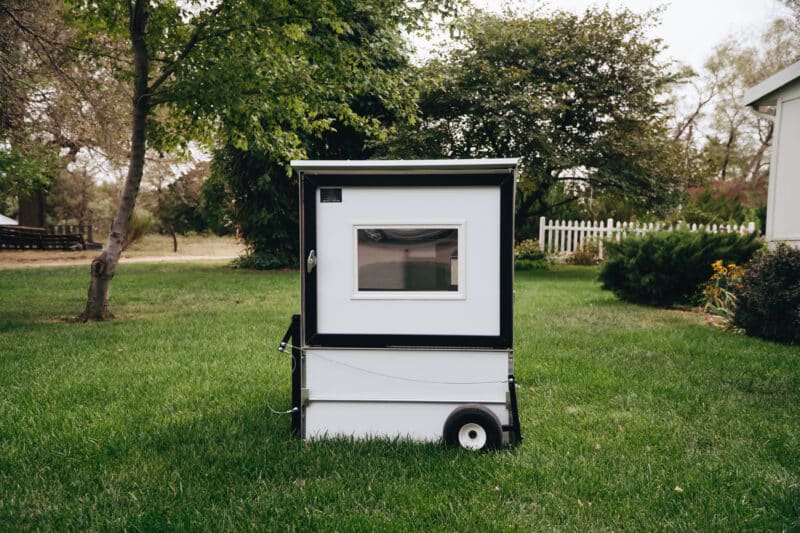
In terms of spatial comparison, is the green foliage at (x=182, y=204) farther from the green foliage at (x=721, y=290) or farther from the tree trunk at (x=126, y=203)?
the green foliage at (x=721, y=290)

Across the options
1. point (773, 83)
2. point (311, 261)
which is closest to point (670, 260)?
point (773, 83)

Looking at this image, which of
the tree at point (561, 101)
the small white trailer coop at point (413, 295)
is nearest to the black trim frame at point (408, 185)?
the small white trailer coop at point (413, 295)

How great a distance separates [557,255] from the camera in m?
20.9

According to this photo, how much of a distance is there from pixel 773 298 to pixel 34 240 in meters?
26.0

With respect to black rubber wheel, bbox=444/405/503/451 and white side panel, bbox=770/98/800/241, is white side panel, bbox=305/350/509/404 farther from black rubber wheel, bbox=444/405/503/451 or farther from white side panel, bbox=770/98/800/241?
white side panel, bbox=770/98/800/241

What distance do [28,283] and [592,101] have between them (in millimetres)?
14246

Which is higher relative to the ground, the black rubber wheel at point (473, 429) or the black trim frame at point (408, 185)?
the black trim frame at point (408, 185)

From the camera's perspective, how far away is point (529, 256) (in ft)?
68.9

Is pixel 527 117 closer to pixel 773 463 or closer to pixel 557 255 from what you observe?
pixel 557 255

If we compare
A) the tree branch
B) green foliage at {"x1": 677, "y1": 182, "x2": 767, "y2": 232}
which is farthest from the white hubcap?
green foliage at {"x1": 677, "y1": 182, "x2": 767, "y2": 232}

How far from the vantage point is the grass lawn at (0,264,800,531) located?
2.76 meters

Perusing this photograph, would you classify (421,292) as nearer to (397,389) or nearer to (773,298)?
(397,389)

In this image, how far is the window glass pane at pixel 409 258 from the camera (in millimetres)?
3527

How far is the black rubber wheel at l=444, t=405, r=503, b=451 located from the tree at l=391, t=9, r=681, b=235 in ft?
43.9
